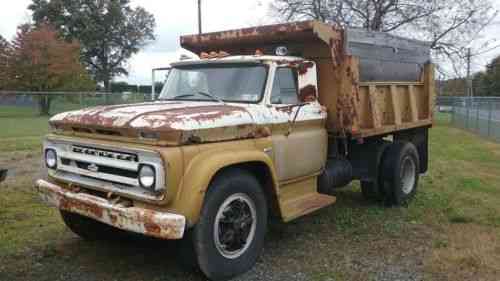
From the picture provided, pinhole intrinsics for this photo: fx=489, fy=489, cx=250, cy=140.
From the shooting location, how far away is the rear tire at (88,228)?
5273 mm

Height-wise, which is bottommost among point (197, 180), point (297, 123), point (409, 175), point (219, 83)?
point (409, 175)

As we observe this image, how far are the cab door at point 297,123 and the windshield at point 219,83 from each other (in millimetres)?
190

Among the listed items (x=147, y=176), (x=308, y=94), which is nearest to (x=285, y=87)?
(x=308, y=94)

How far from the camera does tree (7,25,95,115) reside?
1549 inches

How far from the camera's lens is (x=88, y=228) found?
5.37 metres

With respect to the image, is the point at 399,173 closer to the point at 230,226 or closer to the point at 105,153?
the point at 230,226

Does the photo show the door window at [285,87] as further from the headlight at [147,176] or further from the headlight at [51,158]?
the headlight at [51,158]

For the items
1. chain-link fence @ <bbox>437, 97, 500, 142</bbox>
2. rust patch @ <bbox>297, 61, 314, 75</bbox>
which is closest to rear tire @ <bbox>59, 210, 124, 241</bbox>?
rust patch @ <bbox>297, 61, 314, 75</bbox>

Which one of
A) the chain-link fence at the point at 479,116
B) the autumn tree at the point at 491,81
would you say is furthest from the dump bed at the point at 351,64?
the autumn tree at the point at 491,81

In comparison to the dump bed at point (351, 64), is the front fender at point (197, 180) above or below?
below

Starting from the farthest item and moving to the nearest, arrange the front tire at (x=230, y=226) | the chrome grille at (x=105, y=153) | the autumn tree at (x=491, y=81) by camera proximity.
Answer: the autumn tree at (x=491, y=81) → the front tire at (x=230, y=226) → the chrome grille at (x=105, y=153)

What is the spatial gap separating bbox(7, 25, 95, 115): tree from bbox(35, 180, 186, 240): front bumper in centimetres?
3791

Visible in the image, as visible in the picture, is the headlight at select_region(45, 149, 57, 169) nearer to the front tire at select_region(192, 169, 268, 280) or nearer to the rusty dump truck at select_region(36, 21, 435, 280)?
the rusty dump truck at select_region(36, 21, 435, 280)

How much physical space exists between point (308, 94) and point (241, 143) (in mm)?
1429
